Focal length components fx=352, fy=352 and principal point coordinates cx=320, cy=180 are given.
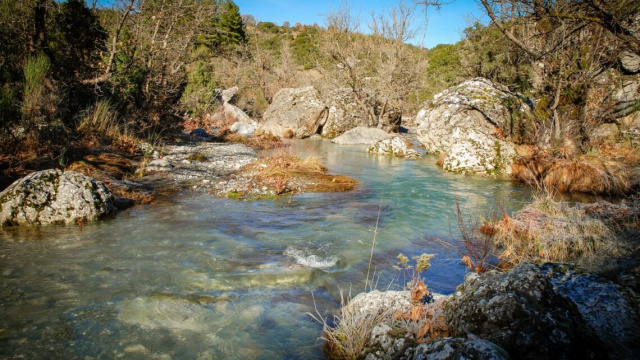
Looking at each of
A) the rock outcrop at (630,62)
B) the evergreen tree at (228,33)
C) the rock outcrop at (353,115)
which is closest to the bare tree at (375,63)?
the rock outcrop at (353,115)

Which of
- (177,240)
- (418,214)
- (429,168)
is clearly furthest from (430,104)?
(177,240)

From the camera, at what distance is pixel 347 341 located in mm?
2521

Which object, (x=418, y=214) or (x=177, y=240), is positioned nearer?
(x=177, y=240)

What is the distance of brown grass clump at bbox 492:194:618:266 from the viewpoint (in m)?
4.21

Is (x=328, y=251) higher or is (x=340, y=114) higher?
(x=340, y=114)

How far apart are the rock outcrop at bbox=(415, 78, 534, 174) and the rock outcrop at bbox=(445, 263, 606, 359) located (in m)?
8.55

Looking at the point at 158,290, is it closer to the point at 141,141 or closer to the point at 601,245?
the point at 601,245

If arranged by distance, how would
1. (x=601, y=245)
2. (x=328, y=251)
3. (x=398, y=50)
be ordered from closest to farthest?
1. (x=601, y=245)
2. (x=328, y=251)
3. (x=398, y=50)

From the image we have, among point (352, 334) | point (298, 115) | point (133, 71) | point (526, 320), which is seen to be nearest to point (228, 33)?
point (298, 115)

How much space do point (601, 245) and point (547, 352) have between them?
119 inches

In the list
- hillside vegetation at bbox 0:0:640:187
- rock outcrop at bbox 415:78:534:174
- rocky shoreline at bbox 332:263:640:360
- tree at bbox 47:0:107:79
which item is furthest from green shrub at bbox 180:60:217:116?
rocky shoreline at bbox 332:263:640:360

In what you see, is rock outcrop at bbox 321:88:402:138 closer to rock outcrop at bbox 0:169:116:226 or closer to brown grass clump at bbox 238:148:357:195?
brown grass clump at bbox 238:148:357:195

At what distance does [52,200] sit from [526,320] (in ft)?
20.2

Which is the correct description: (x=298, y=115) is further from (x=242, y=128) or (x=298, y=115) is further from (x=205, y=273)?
(x=205, y=273)
